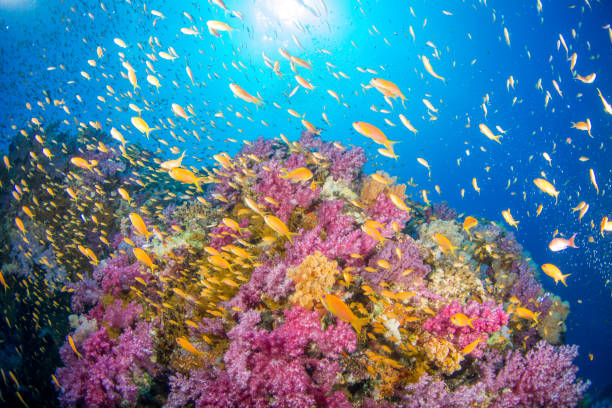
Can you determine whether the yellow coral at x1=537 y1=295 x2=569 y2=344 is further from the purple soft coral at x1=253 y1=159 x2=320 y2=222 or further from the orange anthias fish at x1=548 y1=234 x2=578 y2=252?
the purple soft coral at x1=253 y1=159 x2=320 y2=222

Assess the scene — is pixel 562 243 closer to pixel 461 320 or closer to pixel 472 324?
pixel 472 324

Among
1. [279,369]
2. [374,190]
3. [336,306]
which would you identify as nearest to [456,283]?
[374,190]

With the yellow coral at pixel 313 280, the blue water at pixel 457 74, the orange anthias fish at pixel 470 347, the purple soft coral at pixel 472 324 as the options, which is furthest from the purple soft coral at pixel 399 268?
the blue water at pixel 457 74

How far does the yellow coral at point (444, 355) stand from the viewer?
3.37 meters

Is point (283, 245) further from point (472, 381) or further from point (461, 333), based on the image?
point (472, 381)

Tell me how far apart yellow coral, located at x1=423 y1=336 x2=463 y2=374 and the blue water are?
13165mm

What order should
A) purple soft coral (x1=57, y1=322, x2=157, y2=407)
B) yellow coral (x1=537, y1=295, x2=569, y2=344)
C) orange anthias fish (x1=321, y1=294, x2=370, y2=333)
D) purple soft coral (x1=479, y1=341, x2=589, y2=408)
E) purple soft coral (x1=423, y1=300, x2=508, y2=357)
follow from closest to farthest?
1. orange anthias fish (x1=321, y1=294, x2=370, y2=333)
2. purple soft coral (x1=479, y1=341, x2=589, y2=408)
3. purple soft coral (x1=423, y1=300, x2=508, y2=357)
4. purple soft coral (x1=57, y1=322, x2=157, y2=407)
5. yellow coral (x1=537, y1=295, x2=569, y2=344)

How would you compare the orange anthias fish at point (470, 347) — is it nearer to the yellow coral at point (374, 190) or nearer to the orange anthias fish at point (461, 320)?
the orange anthias fish at point (461, 320)

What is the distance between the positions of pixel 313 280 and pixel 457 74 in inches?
3559

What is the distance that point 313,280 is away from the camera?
3.61m

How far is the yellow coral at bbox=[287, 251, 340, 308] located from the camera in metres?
A: 3.53

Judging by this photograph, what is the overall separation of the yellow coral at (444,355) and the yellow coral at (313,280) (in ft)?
5.05

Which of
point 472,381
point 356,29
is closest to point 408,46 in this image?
point 356,29

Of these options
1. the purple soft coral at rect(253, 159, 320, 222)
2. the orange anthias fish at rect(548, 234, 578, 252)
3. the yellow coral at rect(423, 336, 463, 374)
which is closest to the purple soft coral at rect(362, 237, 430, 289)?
the yellow coral at rect(423, 336, 463, 374)
